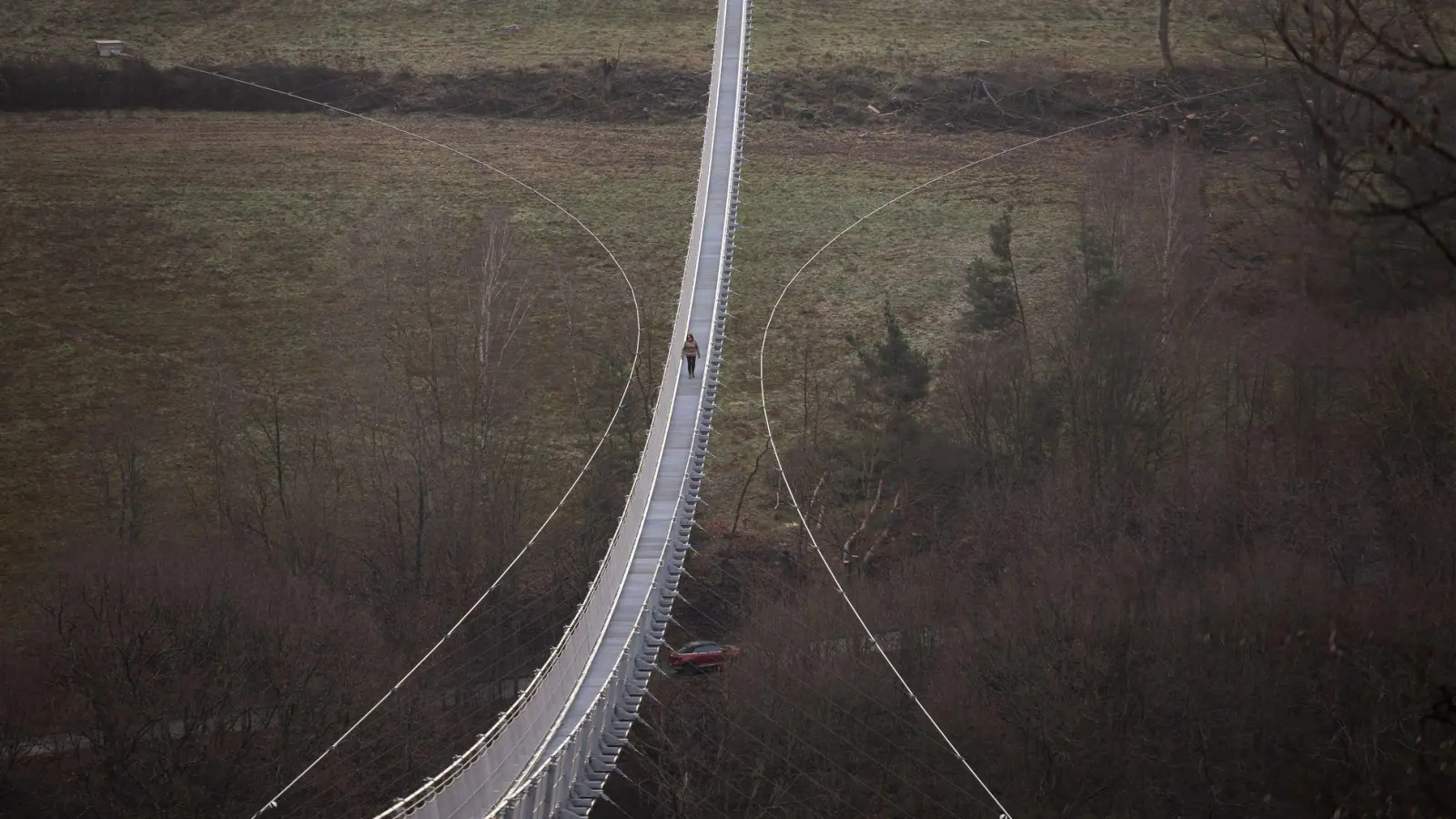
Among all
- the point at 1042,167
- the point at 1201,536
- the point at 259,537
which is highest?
the point at 1042,167

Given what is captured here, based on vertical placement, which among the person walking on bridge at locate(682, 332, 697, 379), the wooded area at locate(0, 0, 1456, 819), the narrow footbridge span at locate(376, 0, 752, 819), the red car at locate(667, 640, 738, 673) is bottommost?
the red car at locate(667, 640, 738, 673)

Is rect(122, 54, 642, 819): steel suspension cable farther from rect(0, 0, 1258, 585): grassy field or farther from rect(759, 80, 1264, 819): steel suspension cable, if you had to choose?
rect(759, 80, 1264, 819): steel suspension cable

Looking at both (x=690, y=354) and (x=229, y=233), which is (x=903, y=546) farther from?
(x=229, y=233)

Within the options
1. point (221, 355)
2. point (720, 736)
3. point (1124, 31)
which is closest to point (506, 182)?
point (221, 355)

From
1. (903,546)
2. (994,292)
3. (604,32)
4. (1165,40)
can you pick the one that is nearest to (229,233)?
(604,32)

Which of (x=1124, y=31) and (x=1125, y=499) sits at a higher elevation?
(x=1124, y=31)

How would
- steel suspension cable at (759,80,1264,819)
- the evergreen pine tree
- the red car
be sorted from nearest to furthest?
1. steel suspension cable at (759,80,1264,819)
2. the red car
3. the evergreen pine tree

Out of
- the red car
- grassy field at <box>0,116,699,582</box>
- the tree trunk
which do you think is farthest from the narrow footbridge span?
the tree trunk

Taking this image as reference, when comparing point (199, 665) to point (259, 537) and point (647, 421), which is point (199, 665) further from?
point (647, 421)
